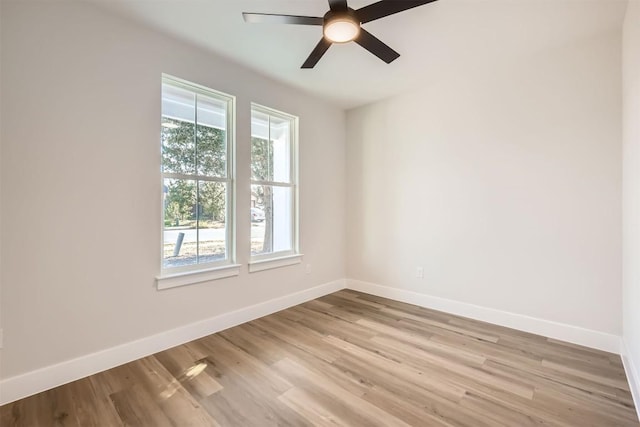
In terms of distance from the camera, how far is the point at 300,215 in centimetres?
368

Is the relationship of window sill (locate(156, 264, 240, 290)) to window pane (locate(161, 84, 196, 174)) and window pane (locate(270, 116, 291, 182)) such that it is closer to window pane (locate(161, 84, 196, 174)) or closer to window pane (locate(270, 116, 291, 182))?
window pane (locate(161, 84, 196, 174))

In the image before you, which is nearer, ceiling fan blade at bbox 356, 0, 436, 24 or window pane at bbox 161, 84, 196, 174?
ceiling fan blade at bbox 356, 0, 436, 24

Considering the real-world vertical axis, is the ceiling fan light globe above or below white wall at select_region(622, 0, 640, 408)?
above

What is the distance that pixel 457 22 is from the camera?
226 cm

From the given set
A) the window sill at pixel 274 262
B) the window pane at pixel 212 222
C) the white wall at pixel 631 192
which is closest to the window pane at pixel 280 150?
the window pane at pixel 212 222

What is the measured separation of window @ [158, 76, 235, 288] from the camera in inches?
101

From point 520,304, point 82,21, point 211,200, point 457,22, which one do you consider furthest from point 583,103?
point 82,21

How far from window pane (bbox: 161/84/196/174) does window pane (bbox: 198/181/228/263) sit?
257 millimetres

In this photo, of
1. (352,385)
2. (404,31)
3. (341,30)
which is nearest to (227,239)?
(352,385)

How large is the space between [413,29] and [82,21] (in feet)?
8.16

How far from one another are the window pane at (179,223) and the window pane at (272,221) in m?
0.68

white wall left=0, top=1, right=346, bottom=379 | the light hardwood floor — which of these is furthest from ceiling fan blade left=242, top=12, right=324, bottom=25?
the light hardwood floor

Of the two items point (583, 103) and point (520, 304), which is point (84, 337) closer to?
point (520, 304)

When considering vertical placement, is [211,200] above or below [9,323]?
above
